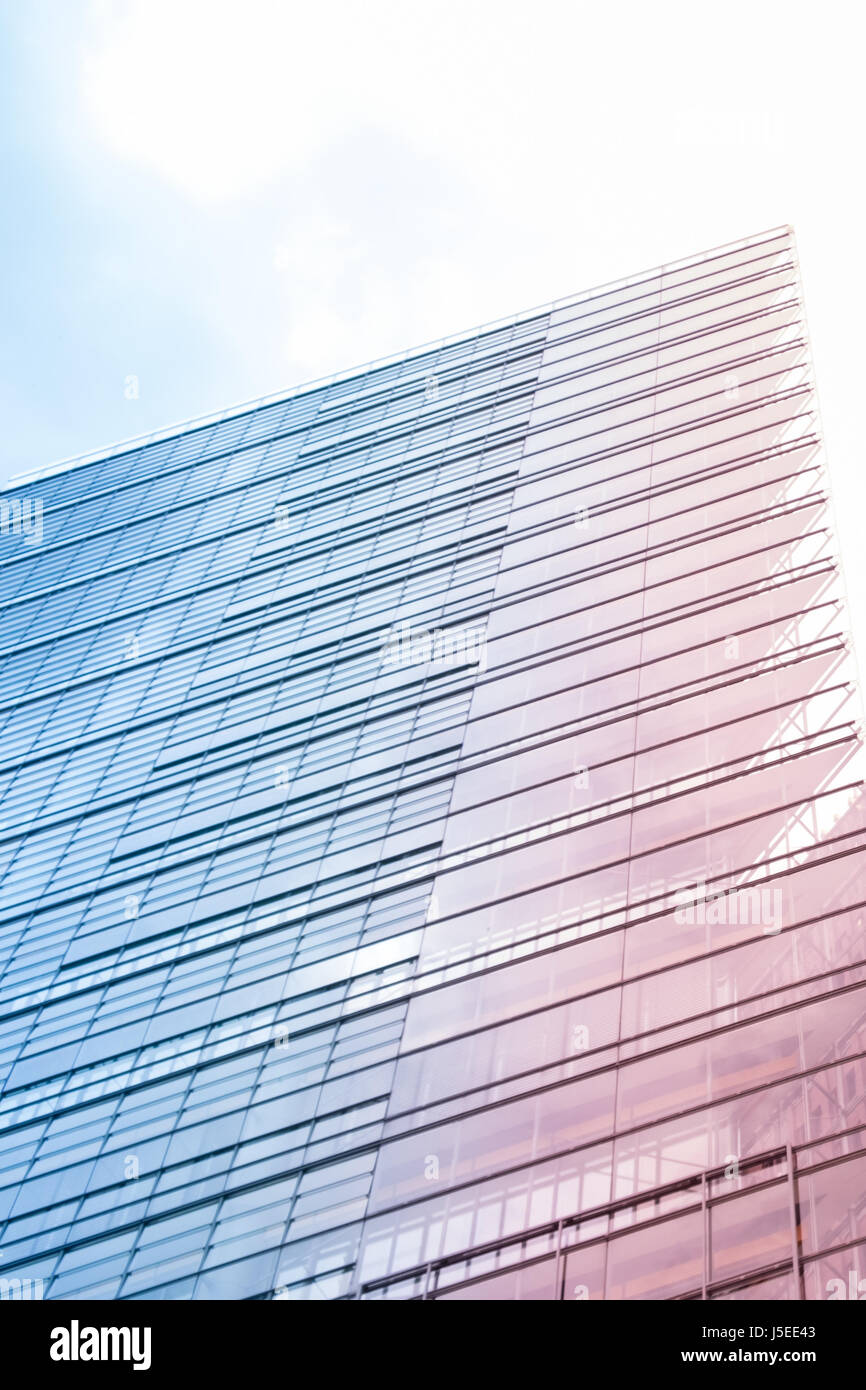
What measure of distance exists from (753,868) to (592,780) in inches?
164

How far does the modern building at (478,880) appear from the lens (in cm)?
1664

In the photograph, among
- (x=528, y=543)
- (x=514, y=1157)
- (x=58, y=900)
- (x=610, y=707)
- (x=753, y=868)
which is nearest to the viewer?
(x=514, y=1157)

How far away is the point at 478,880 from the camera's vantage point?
22.6m

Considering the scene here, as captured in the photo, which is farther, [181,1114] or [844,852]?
[181,1114]

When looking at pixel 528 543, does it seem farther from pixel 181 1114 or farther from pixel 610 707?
pixel 181 1114

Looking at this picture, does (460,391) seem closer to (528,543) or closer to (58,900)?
(528,543)

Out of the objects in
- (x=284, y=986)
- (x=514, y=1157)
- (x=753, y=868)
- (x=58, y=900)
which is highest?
(x=753, y=868)

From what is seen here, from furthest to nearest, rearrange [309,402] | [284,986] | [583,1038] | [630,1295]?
1. [309,402]
2. [284,986]
3. [583,1038]
4. [630,1295]

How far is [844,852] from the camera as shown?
19.5m

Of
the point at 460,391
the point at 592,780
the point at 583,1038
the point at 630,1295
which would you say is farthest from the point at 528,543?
the point at 630,1295

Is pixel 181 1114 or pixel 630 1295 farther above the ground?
pixel 630 1295

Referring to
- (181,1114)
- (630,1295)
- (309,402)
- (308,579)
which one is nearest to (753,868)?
(630,1295)

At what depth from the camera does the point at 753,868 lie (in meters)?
20.1

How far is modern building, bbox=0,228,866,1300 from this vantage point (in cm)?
1664
